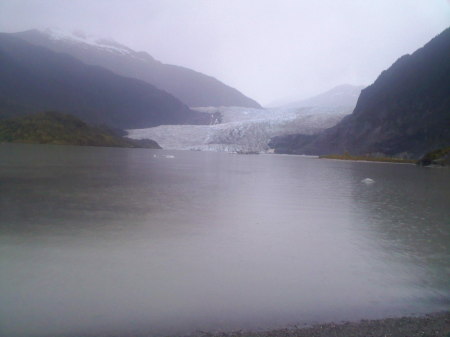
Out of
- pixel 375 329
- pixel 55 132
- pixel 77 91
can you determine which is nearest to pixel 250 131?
pixel 55 132

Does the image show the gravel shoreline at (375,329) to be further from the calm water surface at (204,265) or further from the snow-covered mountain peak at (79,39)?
the snow-covered mountain peak at (79,39)

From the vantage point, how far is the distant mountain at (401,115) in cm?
4744

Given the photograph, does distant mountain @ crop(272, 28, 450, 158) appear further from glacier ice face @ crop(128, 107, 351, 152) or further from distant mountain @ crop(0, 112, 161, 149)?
distant mountain @ crop(0, 112, 161, 149)

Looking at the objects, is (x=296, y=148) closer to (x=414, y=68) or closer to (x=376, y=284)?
(x=414, y=68)

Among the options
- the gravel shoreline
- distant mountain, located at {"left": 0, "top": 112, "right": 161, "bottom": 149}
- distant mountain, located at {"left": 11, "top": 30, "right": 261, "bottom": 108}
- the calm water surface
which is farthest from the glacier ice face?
distant mountain, located at {"left": 11, "top": 30, "right": 261, "bottom": 108}

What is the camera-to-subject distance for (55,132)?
214ft

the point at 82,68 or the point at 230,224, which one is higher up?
the point at 82,68

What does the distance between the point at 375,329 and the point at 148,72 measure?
19707 centimetres

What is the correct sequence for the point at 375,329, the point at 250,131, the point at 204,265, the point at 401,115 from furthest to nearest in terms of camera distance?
1. the point at 250,131
2. the point at 401,115
3. the point at 204,265
4. the point at 375,329

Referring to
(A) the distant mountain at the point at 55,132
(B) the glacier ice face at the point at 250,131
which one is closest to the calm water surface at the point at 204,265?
(B) the glacier ice face at the point at 250,131

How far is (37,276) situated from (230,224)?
350 centimetres

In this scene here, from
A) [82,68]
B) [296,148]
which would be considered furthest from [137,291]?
[82,68]

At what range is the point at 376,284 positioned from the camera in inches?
166

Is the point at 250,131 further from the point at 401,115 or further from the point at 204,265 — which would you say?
the point at 204,265
